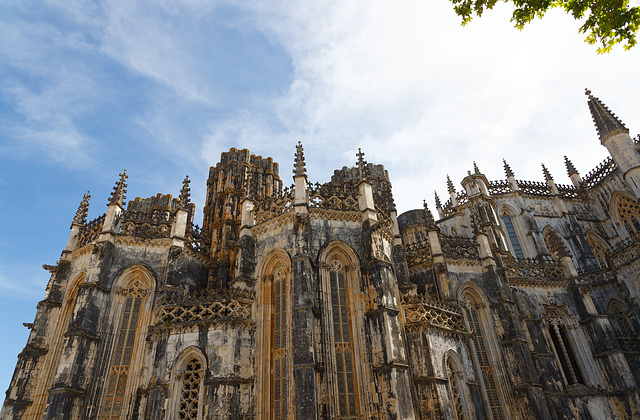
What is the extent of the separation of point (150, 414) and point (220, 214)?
15.9 metres

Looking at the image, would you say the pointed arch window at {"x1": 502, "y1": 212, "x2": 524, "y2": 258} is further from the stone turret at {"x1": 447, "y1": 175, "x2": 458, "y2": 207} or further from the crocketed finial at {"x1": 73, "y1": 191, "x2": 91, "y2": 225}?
A: the crocketed finial at {"x1": 73, "y1": 191, "x2": 91, "y2": 225}

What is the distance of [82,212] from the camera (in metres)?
23.7

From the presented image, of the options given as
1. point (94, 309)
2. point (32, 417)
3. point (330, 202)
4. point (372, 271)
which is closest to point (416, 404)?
point (372, 271)

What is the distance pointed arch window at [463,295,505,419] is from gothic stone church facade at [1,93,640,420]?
7cm

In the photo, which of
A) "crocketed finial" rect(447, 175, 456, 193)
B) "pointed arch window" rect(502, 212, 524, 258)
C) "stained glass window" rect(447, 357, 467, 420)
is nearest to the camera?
"stained glass window" rect(447, 357, 467, 420)

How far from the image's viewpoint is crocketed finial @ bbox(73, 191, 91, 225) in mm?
23203

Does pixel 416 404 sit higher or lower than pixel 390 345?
lower

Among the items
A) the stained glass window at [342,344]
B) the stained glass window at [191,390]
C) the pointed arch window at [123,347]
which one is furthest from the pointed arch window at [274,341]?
the pointed arch window at [123,347]

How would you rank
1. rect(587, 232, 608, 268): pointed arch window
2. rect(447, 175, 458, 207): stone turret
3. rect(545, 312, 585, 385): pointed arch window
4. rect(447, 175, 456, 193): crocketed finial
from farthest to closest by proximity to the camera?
rect(447, 175, 456, 193): crocketed finial, rect(447, 175, 458, 207): stone turret, rect(587, 232, 608, 268): pointed arch window, rect(545, 312, 585, 385): pointed arch window

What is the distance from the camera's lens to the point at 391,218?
923 inches

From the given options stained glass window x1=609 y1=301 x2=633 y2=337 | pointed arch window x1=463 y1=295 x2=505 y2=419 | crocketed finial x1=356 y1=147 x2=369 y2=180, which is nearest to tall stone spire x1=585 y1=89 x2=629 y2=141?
stained glass window x1=609 y1=301 x2=633 y2=337

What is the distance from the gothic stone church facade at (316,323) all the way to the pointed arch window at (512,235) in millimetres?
5600

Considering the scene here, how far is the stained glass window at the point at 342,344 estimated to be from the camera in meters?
15.4

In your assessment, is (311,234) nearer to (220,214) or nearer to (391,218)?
(391,218)
